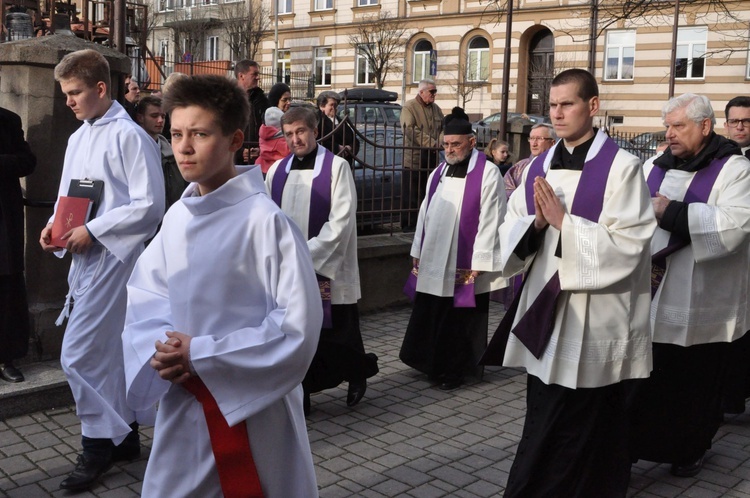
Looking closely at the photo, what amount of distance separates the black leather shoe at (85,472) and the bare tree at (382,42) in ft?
114

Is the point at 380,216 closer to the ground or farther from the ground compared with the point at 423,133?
closer to the ground

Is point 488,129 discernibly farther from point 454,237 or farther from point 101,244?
point 101,244

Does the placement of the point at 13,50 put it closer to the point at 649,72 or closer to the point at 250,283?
the point at 250,283

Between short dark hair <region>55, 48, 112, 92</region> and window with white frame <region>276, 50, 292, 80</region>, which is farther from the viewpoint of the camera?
window with white frame <region>276, 50, 292, 80</region>

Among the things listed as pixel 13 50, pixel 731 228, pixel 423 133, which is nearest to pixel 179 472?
pixel 731 228

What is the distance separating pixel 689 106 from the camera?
16.6 ft

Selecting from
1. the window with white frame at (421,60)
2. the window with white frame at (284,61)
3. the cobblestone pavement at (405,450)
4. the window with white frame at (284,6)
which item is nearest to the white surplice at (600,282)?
the cobblestone pavement at (405,450)

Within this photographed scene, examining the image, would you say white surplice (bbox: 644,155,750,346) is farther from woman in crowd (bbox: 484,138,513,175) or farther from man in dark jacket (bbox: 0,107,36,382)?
woman in crowd (bbox: 484,138,513,175)

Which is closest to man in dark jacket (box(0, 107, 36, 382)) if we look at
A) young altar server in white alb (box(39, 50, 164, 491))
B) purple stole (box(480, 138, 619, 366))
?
young altar server in white alb (box(39, 50, 164, 491))

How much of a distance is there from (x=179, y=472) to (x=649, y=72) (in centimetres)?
3422

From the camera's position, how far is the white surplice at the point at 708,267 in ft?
16.3

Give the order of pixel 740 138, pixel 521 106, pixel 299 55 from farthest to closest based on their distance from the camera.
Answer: pixel 299 55 → pixel 521 106 → pixel 740 138

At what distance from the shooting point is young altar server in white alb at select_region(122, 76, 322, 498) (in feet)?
8.68

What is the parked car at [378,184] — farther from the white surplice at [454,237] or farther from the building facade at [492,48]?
the building facade at [492,48]
